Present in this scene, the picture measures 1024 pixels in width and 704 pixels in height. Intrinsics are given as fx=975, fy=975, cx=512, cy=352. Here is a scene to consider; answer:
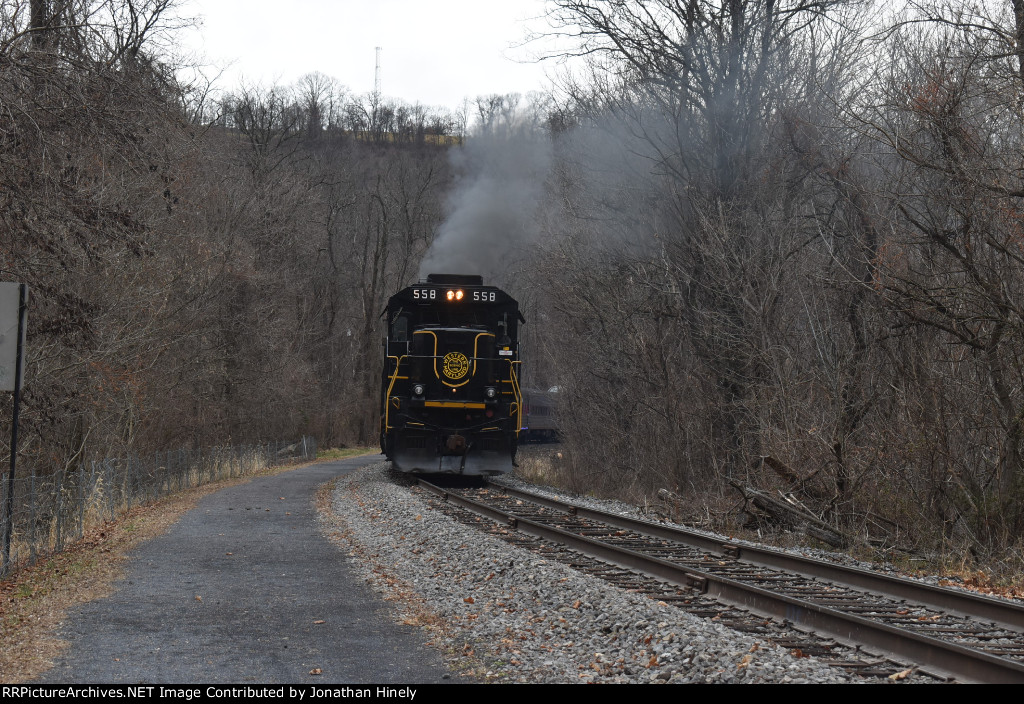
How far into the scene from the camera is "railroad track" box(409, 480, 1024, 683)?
6.38m

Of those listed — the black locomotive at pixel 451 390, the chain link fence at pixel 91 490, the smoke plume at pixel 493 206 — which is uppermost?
the smoke plume at pixel 493 206

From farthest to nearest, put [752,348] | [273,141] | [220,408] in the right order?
[273,141] < [220,408] < [752,348]

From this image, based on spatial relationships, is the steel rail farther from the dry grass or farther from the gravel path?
the dry grass

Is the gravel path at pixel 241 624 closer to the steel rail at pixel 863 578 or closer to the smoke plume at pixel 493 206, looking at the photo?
the steel rail at pixel 863 578

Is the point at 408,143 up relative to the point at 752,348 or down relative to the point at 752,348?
up

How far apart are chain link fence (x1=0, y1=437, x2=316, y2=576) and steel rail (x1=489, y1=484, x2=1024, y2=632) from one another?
7799mm

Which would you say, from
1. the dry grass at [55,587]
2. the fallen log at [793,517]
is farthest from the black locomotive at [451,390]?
the fallen log at [793,517]

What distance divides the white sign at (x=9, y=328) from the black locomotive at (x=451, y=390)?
1033cm

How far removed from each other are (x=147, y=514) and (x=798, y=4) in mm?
15978

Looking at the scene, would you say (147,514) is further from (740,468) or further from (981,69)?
(981,69)

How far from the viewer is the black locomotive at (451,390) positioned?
20.3 metres
